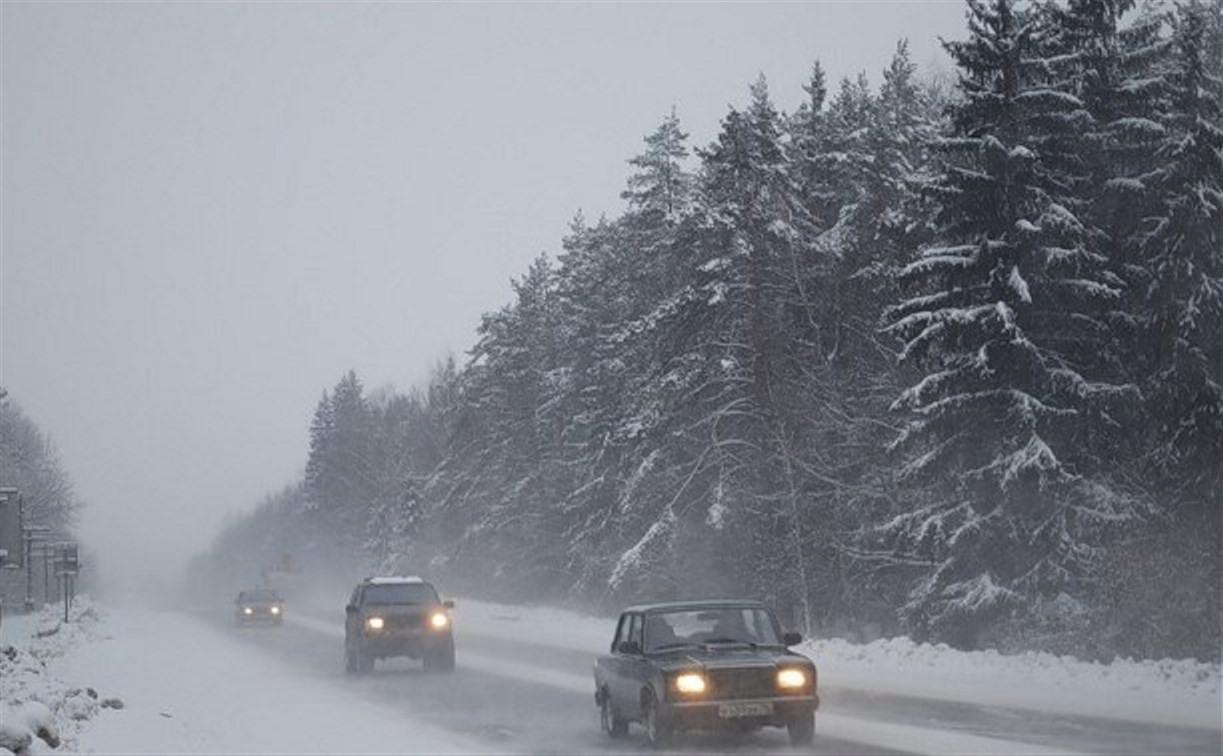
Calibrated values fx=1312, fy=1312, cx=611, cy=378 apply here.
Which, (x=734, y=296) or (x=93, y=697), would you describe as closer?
(x=93, y=697)

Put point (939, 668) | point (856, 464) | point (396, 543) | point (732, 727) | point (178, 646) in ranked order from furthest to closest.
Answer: point (396, 543) < point (178, 646) < point (856, 464) < point (939, 668) < point (732, 727)

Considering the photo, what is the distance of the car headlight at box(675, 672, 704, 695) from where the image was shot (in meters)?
13.8

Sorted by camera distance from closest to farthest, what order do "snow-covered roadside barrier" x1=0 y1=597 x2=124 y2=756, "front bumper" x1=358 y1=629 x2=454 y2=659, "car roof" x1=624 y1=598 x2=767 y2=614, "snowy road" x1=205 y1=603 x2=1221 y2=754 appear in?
1. "snow-covered roadside barrier" x1=0 y1=597 x2=124 y2=756
2. "snowy road" x1=205 y1=603 x2=1221 y2=754
3. "car roof" x1=624 y1=598 x2=767 y2=614
4. "front bumper" x1=358 y1=629 x2=454 y2=659

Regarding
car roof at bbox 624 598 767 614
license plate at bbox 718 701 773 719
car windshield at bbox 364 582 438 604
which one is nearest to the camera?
license plate at bbox 718 701 773 719

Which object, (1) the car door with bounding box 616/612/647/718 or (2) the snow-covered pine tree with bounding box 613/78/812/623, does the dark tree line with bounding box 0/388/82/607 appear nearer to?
(2) the snow-covered pine tree with bounding box 613/78/812/623

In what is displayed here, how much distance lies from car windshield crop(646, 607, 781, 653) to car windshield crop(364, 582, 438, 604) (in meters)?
14.2

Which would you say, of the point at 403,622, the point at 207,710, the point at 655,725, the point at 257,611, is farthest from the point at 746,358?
the point at 257,611

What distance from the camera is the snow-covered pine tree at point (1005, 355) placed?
971 inches

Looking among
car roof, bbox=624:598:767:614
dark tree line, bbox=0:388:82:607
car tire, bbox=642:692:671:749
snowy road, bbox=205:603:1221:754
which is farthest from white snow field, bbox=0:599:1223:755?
dark tree line, bbox=0:388:82:607

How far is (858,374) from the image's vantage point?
36406 mm

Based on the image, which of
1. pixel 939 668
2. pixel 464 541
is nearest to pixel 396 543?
pixel 464 541

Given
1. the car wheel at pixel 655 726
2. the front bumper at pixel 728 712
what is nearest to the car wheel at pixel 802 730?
the front bumper at pixel 728 712

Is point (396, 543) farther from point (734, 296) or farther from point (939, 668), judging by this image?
point (939, 668)

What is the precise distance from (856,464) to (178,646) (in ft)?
66.2
